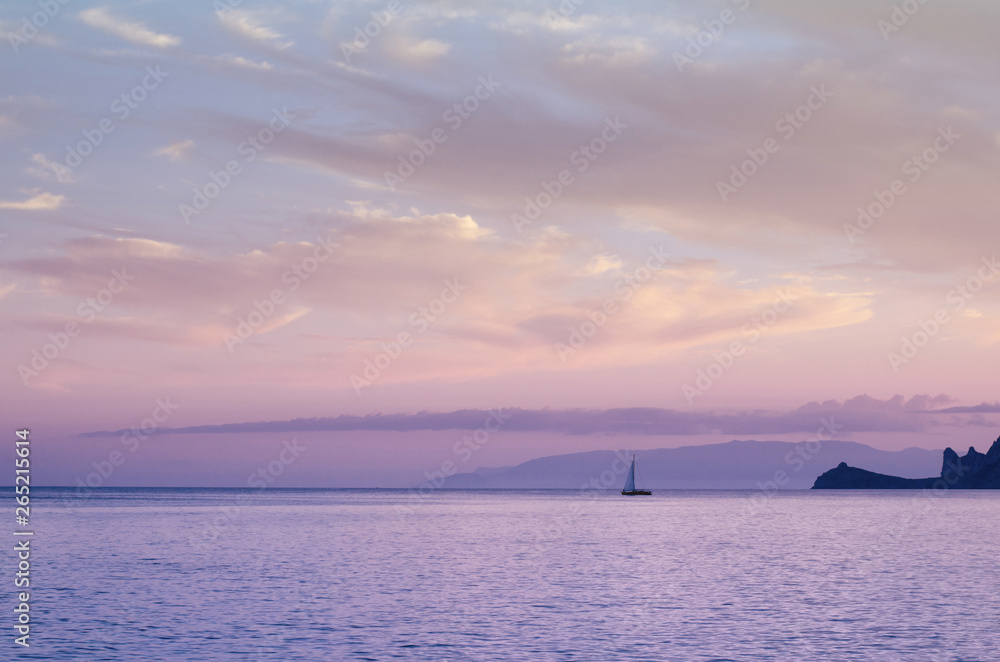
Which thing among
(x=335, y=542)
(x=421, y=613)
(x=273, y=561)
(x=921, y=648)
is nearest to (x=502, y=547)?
(x=335, y=542)

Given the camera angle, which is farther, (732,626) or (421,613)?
(421,613)

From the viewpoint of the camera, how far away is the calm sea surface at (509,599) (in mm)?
42000

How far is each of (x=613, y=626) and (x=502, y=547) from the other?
171 ft

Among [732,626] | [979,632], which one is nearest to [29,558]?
[732,626]

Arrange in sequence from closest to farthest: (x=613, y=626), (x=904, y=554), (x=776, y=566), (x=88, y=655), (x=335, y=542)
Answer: (x=88, y=655) < (x=613, y=626) < (x=776, y=566) < (x=904, y=554) < (x=335, y=542)

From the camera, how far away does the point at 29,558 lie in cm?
8162

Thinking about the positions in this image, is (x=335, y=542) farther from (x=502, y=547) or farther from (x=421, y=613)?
(x=421, y=613)

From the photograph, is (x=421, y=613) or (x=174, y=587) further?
(x=174, y=587)

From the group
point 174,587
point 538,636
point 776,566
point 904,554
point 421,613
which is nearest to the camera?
point 538,636

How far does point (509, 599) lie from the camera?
187ft

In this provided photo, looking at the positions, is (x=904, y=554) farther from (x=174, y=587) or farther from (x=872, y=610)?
(x=174, y=587)

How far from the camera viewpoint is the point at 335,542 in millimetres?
105438

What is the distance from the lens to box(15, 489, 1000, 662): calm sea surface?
138ft

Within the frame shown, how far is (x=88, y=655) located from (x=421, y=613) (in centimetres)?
1792
